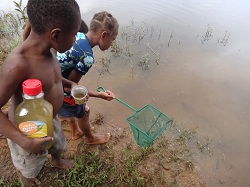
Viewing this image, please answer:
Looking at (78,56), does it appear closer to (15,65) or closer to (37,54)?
(37,54)

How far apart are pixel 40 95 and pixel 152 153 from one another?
168 cm

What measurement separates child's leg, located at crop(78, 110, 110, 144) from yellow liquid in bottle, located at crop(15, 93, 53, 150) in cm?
100

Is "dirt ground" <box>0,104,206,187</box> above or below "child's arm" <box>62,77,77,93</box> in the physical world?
below

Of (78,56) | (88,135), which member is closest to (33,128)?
(78,56)

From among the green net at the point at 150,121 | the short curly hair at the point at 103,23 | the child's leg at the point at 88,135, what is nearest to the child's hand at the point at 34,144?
the child's leg at the point at 88,135

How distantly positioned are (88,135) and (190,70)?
230 cm

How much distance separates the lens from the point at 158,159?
2.60 meters

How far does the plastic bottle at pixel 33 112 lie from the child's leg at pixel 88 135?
3.21 ft

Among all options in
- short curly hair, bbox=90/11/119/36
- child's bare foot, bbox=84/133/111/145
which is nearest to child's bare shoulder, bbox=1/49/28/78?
short curly hair, bbox=90/11/119/36

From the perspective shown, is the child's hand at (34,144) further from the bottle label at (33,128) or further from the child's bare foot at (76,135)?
the child's bare foot at (76,135)

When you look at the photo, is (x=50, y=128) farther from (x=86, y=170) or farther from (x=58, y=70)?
(x=86, y=170)

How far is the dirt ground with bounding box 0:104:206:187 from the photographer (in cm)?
241

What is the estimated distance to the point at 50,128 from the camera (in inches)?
58.7

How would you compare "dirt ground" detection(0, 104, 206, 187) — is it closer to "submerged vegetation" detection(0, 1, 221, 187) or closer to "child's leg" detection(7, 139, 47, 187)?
"submerged vegetation" detection(0, 1, 221, 187)
